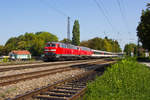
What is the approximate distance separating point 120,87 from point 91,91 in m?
1.43

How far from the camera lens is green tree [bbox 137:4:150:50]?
40631 mm

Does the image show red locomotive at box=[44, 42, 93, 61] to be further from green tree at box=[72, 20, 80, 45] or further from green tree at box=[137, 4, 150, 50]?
green tree at box=[72, 20, 80, 45]

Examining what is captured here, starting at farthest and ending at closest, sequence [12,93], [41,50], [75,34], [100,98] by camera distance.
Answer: [75,34] → [41,50] → [12,93] → [100,98]

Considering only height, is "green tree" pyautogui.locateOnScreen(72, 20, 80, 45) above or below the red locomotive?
above

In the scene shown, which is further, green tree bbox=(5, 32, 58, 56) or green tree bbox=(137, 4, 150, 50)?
green tree bbox=(5, 32, 58, 56)

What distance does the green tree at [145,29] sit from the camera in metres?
40.6

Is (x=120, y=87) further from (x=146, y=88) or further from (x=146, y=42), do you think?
(x=146, y=42)

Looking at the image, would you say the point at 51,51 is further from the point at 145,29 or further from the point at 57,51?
the point at 145,29

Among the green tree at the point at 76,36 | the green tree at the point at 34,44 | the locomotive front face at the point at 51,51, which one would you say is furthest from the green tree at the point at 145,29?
the green tree at the point at 76,36

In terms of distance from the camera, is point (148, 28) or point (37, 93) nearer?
point (37, 93)

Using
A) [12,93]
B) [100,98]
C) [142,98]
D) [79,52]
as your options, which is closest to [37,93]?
[12,93]

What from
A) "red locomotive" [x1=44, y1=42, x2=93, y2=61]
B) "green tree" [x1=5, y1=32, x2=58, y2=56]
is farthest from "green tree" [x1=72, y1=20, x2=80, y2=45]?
"red locomotive" [x1=44, y1=42, x2=93, y2=61]

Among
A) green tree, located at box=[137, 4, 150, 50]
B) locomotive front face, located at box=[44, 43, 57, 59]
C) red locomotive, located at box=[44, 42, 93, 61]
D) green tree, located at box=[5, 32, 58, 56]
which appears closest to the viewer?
locomotive front face, located at box=[44, 43, 57, 59]

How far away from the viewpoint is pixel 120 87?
23.7ft
